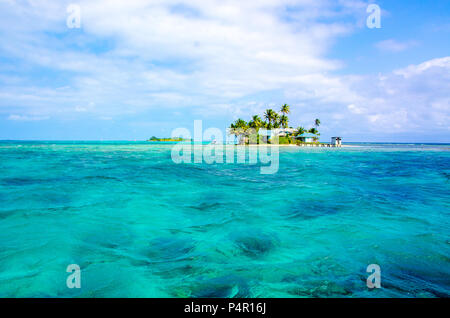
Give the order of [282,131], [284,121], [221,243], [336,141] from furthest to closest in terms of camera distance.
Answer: [336,141] → [284,121] → [282,131] → [221,243]

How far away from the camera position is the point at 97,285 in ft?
11.3

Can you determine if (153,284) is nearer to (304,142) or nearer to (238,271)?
(238,271)

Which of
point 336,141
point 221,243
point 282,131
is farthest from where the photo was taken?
point 336,141

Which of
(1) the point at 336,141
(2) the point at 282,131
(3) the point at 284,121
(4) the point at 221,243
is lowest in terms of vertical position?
(4) the point at 221,243

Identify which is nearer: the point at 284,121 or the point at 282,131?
the point at 282,131

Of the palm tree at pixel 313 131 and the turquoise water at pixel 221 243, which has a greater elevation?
the palm tree at pixel 313 131

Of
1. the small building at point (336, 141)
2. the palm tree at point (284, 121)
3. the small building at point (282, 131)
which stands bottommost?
the small building at point (336, 141)

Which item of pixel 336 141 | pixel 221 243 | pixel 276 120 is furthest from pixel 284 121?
pixel 221 243

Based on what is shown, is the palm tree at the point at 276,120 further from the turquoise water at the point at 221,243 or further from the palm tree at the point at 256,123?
the turquoise water at the point at 221,243

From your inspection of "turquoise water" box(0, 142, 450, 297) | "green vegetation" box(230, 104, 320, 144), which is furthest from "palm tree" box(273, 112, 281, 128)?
"turquoise water" box(0, 142, 450, 297)

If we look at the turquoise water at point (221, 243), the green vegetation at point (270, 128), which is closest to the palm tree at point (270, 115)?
the green vegetation at point (270, 128)

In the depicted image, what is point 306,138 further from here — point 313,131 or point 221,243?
point 221,243

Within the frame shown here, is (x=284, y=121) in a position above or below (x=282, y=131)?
above
